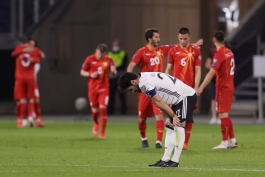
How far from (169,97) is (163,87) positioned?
225mm

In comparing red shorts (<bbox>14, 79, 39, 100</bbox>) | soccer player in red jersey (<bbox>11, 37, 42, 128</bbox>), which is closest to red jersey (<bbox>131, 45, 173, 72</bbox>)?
soccer player in red jersey (<bbox>11, 37, 42, 128</bbox>)

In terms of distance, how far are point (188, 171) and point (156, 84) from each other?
1299mm

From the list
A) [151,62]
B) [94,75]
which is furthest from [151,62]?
[94,75]

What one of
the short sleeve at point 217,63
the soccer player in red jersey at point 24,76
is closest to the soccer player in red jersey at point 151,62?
the short sleeve at point 217,63

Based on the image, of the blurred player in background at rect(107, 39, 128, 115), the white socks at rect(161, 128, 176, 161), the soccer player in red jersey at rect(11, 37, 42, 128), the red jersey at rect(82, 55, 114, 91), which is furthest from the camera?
the blurred player in background at rect(107, 39, 128, 115)

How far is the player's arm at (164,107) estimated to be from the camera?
11711mm

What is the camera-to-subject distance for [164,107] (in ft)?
38.6

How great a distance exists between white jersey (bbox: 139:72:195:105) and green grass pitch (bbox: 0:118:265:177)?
1032mm

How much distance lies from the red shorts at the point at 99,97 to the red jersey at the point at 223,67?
12.0 feet

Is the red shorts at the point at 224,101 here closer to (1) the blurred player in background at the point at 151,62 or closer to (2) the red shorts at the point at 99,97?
(1) the blurred player in background at the point at 151,62

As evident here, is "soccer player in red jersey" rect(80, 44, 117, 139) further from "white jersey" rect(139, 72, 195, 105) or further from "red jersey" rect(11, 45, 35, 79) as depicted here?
"white jersey" rect(139, 72, 195, 105)

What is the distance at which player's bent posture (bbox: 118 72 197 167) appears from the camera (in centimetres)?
1170

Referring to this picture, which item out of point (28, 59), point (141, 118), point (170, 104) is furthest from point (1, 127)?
point (170, 104)

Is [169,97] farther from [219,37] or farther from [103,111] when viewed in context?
[103,111]
